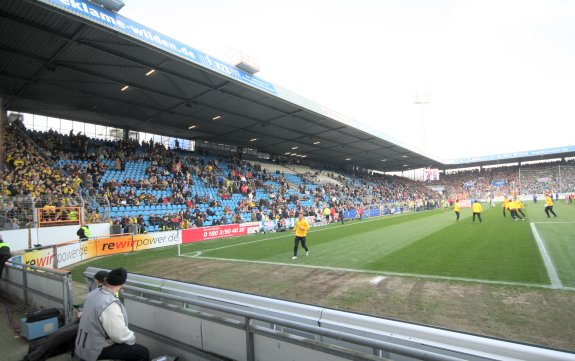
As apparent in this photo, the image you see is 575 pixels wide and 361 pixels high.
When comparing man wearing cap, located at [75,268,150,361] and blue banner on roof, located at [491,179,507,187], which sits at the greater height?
blue banner on roof, located at [491,179,507,187]

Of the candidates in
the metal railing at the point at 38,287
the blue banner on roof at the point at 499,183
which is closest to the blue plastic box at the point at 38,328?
the metal railing at the point at 38,287

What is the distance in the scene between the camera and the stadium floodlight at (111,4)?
12791 mm

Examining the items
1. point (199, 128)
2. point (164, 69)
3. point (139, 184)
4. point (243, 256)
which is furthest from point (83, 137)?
point (243, 256)

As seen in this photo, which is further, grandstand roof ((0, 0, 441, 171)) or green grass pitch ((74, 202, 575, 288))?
grandstand roof ((0, 0, 441, 171))

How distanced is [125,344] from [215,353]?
3.75 ft

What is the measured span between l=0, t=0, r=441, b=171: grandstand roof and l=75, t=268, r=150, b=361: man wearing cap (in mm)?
11892

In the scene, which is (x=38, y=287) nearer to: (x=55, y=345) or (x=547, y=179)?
(x=55, y=345)

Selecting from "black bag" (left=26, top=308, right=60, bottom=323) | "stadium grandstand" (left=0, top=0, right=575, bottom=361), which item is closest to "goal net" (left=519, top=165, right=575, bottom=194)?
"stadium grandstand" (left=0, top=0, right=575, bottom=361)

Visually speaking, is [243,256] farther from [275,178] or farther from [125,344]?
[275,178]

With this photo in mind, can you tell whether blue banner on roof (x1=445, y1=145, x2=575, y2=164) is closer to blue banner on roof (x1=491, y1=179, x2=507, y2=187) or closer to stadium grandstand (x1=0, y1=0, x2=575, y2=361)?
blue banner on roof (x1=491, y1=179, x2=507, y2=187)

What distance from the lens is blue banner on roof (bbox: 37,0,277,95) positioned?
1202 cm

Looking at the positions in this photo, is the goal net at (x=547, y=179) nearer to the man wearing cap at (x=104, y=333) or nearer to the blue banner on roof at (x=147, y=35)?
the blue banner on roof at (x=147, y=35)

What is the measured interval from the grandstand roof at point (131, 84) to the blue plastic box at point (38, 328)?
1080 centimetres

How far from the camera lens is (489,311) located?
20.8 feet
